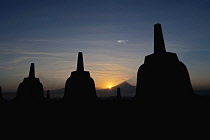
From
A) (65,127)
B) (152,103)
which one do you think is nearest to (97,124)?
(65,127)

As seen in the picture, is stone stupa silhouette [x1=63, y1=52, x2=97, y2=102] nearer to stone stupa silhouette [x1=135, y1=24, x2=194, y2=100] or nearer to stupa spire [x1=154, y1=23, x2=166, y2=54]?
stone stupa silhouette [x1=135, y1=24, x2=194, y2=100]

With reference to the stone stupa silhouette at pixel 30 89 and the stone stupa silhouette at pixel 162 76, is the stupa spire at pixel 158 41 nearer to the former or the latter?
the stone stupa silhouette at pixel 162 76

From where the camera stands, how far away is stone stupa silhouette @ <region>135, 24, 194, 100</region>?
7.07 meters

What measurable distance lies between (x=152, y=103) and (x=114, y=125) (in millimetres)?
4422

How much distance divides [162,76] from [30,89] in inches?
460

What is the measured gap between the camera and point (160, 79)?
721 centimetres

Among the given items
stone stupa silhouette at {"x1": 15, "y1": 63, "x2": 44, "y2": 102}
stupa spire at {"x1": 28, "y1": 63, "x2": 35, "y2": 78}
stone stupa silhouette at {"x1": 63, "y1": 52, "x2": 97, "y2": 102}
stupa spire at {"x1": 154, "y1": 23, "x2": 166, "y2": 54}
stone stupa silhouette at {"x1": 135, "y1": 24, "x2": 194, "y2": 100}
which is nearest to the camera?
stone stupa silhouette at {"x1": 135, "y1": 24, "x2": 194, "y2": 100}

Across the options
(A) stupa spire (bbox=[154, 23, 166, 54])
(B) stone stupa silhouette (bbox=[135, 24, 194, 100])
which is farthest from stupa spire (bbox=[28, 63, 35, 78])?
(A) stupa spire (bbox=[154, 23, 166, 54])

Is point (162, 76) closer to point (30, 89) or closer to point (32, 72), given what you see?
point (30, 89)

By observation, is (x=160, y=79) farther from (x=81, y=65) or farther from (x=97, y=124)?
(x=81, y=65)

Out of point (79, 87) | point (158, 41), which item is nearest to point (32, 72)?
point (79, 87)

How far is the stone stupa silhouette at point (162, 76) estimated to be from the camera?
23.2 ft

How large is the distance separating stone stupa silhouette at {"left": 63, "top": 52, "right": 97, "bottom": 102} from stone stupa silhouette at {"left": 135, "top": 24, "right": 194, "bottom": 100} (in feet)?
18.2

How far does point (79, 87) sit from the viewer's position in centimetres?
1265
